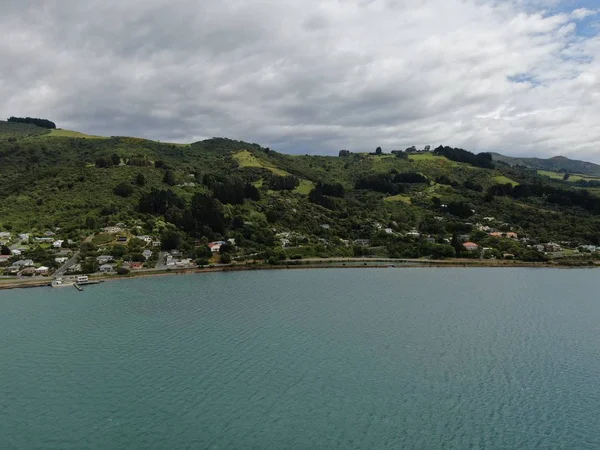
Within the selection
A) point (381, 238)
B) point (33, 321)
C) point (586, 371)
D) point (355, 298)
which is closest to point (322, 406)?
point (586, 371)

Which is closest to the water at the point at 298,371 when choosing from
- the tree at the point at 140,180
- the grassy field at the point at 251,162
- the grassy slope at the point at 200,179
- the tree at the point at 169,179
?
the grassy slope at the point at 200,179

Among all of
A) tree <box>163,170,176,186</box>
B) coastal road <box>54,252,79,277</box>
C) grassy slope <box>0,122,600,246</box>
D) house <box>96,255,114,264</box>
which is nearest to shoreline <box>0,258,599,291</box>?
house <box>96,255,114,264</box>

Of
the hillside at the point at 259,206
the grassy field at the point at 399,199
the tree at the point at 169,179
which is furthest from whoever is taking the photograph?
the grassy field at the point at 399,199

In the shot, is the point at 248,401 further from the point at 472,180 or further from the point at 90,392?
the point at 472,180

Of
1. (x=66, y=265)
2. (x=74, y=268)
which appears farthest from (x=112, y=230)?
(x=74, y=268)

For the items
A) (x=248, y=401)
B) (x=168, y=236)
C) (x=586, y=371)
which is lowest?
(x=586, y=371)

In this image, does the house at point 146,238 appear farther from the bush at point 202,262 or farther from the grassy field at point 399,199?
the grassy field at point 399,199
